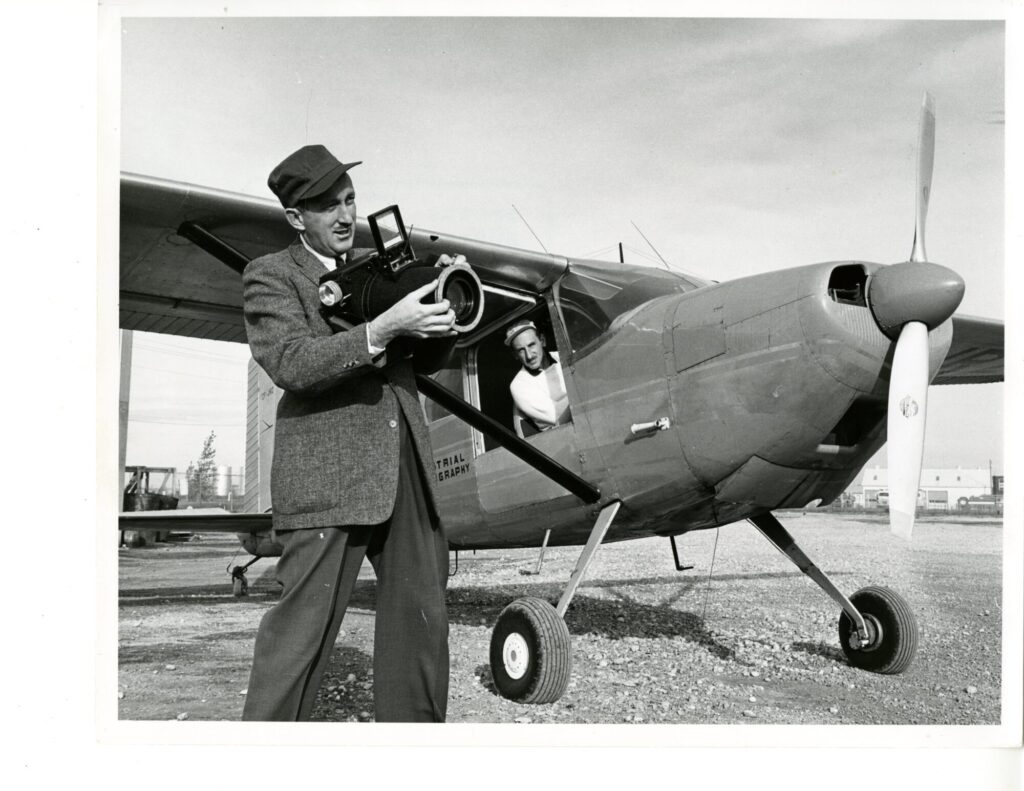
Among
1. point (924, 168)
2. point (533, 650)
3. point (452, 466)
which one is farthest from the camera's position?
point (452, 466)

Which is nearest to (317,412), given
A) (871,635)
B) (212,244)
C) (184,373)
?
(212,244)

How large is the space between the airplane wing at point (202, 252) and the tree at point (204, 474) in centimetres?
76

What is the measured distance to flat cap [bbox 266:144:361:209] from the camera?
95.3 inches

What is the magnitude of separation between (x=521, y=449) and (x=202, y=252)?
2.12 meters

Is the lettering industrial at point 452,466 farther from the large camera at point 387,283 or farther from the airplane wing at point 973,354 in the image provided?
the large camera at point 387,283

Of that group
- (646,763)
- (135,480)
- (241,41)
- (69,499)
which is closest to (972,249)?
(646,763)

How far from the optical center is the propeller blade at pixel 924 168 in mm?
3432

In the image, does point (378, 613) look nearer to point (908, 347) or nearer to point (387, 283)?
point (387, 283)

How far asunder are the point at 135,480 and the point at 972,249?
13.9 ft

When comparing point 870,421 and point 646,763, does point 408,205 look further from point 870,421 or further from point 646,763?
point 646,763

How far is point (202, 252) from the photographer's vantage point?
15.3 ft

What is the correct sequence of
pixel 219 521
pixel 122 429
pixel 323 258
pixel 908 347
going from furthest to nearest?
pixel 219 521 < pixel 122 429 < pixel 908 347 < pixel 323 258

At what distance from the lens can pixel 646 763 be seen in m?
3.11

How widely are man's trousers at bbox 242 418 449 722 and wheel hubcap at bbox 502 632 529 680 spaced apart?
1.31 m
